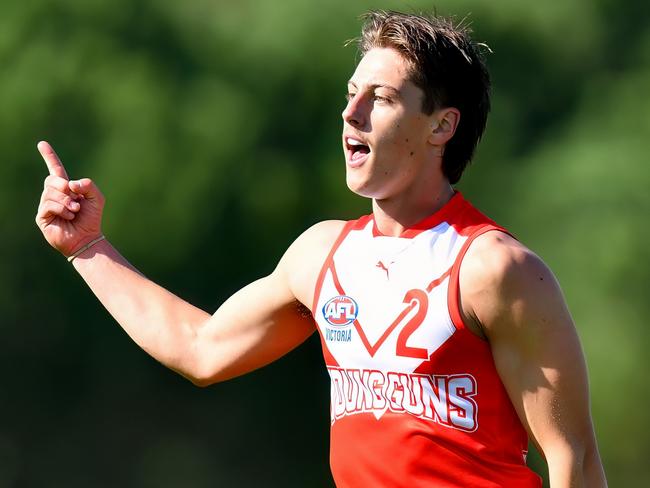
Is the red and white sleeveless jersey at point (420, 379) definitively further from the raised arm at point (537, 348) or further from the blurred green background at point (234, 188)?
the blurred green background at point (234, 188)

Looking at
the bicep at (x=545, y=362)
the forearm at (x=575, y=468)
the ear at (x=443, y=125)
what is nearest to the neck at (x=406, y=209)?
the ear at (x=443, y=125)

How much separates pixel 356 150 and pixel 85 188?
2.42ft

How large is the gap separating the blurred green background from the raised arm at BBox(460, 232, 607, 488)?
369 cm

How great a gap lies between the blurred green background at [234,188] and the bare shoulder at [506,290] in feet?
12.3

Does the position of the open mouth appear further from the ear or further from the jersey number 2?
the jersey number 2

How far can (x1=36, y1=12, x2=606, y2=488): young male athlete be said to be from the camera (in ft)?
7.54

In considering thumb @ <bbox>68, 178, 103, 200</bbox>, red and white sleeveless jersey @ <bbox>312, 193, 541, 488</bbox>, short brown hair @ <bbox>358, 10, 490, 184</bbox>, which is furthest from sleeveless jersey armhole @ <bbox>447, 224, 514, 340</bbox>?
thumb @ <bbox>68, 178, 103, 200</bbox>

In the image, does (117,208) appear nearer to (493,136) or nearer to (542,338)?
(493,136)

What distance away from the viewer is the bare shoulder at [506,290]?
2273mm

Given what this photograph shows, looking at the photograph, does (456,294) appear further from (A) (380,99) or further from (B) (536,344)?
(A) (380,99)

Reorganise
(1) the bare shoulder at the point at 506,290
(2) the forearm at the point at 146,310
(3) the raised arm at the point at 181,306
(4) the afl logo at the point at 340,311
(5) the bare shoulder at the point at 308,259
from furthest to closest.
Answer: (2) the forearm at the point at 146,310
(3) the raised arm at the point at 181,306
(5) the bare shoulder at the point at 308,259
(4) the afl logo at the point at 340,311
(1) the bare shoulder at the point at 506,290

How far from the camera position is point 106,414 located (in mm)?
6254

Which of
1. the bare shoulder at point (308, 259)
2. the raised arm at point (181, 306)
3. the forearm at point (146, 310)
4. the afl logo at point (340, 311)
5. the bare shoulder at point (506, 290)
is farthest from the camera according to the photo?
the forearm at point (146, 310)

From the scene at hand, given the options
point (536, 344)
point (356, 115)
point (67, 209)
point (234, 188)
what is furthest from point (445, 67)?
point (234, 188)
